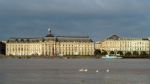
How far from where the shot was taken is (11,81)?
4194 cm

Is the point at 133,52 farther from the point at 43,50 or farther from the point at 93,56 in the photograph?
the point at 43,50

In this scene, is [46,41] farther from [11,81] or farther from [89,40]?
[11,81]

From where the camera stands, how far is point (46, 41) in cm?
19638

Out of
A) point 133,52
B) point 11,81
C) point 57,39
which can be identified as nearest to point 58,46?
point 57,39

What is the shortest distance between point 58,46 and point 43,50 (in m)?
5.57

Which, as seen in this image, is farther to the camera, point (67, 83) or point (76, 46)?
point (76, 46)

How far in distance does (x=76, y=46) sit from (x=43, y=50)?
11713 mm

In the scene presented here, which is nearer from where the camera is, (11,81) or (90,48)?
(11,81)

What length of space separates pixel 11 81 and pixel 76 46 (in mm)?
153911

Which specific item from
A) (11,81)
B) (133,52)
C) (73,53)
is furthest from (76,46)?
(11,81)

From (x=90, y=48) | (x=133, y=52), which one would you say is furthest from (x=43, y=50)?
(x=133, y=52)

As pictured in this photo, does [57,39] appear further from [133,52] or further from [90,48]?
[133,52]

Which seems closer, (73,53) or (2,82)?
(2,82)

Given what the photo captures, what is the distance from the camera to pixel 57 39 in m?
200
